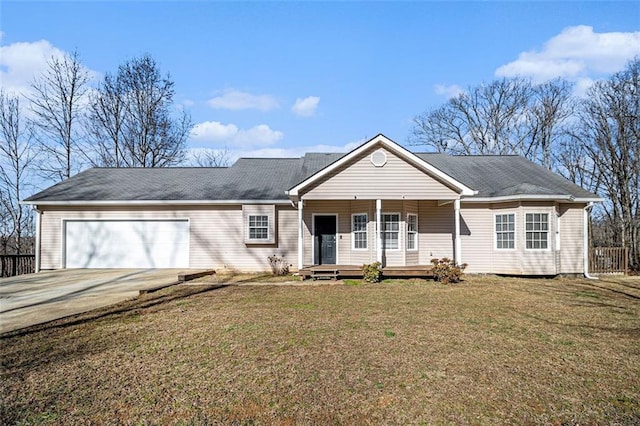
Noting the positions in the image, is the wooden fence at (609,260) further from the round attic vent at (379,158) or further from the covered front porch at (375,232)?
the round attic vent at (379,158)

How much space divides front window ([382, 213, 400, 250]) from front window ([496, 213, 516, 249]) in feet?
12.1

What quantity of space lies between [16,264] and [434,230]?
54.2 ft

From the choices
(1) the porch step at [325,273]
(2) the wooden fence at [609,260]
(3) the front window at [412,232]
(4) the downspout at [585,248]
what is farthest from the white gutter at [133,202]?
(2) the wooden fence at [609,260]

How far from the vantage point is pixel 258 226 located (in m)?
15.5

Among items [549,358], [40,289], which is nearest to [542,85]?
[549,358]

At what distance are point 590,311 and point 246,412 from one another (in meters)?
8.02

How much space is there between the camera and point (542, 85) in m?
31.8

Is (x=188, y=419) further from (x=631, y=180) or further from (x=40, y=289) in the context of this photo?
(x=631, y=180)

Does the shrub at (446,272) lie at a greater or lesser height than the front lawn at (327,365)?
greater

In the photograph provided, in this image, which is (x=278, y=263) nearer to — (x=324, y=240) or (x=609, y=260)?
(x=324, y=240)

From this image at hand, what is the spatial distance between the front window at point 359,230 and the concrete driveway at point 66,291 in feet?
21.7

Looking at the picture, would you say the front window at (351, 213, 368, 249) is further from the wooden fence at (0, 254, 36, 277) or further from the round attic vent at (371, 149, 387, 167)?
the wooden fence at (0, 254, 36, 277)

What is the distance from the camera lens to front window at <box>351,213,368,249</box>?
49.5 ft

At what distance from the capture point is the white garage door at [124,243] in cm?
1598
